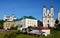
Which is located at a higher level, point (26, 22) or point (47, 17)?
point (47, 17)

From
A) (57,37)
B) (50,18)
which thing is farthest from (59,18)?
(57,37)

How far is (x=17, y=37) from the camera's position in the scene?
80.5 feet

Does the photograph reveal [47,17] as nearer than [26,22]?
No

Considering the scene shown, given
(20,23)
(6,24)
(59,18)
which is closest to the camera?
(6,24)

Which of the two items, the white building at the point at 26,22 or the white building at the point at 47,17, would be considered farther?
the white building at the point at 47,17

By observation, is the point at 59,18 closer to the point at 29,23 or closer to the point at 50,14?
the point at 50,14

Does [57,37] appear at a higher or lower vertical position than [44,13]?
lower

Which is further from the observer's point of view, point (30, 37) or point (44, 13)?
point (44, 13)

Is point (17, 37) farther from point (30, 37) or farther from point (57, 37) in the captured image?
point (57, 37)

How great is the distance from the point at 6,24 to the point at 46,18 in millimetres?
15060

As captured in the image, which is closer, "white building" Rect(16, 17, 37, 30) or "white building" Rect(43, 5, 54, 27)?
"white building" Rect(16, 17, 37, 30)

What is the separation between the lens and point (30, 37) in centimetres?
2422

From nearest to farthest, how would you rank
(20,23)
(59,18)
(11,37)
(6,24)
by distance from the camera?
(11,37) < (6,24) < (20,23) < (59,18)

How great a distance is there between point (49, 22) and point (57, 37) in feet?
134
